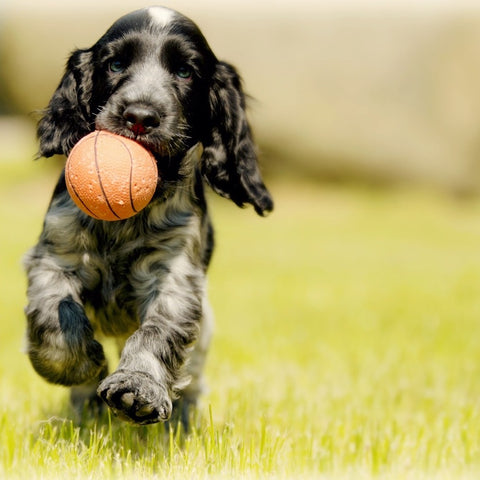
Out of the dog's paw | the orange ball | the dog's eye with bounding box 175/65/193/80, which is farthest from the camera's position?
the dog's eye with bounding box 175/65/193/80

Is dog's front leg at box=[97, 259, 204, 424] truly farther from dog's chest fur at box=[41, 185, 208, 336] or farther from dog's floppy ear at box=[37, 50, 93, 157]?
dog's floppy ear at box=[37, 50, 93, 157]

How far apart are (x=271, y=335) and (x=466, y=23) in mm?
10449

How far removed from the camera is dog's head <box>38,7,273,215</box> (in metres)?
3.29

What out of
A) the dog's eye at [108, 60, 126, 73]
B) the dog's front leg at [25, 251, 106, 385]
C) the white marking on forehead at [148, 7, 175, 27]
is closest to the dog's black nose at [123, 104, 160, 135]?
the dog's eye at [108, 60, 126, 73]

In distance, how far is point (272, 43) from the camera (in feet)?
49.8

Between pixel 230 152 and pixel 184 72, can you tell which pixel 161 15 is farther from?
pixel 230 152

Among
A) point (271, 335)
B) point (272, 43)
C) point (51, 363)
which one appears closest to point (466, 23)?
point (272, 43)

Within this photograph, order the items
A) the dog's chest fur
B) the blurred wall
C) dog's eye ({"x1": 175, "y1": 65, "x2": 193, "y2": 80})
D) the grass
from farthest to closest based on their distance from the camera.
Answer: the blurred wall
dog's eye ({"x1": 175, "y1": 65, "x2": 193, "y2": 80})
the dog's chest fur
the grass

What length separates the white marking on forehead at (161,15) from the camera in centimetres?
356

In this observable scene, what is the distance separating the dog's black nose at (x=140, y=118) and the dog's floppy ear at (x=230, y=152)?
673mm

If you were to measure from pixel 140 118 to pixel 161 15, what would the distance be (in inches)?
24.9

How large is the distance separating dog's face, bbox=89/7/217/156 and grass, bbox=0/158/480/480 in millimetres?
1199

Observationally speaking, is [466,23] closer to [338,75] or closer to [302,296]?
[338,75]

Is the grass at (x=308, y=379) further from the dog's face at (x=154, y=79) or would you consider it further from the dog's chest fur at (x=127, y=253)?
the dog's face at (x=154, y=79)
